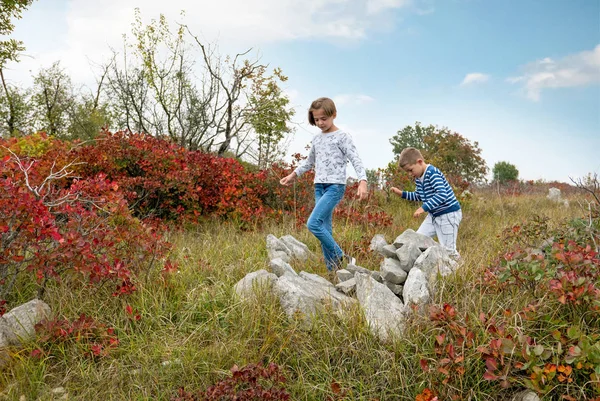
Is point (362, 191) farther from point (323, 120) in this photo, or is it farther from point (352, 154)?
point (323, 120)

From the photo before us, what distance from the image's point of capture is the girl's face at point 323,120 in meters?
4.53

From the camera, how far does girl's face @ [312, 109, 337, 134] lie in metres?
4.53

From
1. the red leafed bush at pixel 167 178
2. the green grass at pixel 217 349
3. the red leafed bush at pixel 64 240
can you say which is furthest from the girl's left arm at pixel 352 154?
the red leafed bush at pixel 167 178

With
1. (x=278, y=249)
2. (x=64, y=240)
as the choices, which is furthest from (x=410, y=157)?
(x=64, y=240)

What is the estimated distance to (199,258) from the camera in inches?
173

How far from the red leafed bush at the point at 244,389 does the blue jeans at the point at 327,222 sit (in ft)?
6.70

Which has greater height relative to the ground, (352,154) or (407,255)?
(352,154)

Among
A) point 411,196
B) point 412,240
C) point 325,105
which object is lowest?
point 412,240

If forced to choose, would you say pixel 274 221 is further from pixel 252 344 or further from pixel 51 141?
pixel 252 344

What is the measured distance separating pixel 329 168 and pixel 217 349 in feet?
7.74

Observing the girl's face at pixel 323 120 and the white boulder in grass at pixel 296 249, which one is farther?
the white boulder in grass at pixel 296 249

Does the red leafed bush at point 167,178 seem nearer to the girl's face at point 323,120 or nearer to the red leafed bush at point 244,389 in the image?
the girl's face at point 323,120

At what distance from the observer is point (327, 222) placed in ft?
15.5

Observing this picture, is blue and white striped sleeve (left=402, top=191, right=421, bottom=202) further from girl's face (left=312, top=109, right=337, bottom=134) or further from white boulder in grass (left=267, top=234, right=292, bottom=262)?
white boulder in grass (left=267, top=234, right=292, bottom=262)
